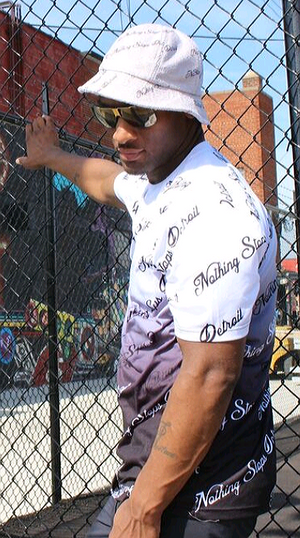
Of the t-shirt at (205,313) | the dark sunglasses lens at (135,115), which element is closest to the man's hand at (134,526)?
the t-shirt at (205,313)

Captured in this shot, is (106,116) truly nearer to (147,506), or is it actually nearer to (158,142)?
(158,142)

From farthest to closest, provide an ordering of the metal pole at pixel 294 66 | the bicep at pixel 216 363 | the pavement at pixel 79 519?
the pavement at pixel 79 519, the metal pole at pixel 294 66, the bicep at pixel 216 363

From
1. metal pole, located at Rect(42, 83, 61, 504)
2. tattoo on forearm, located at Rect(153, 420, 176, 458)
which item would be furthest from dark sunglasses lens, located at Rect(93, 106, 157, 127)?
metal pole, located at Rect(42, 83, 61, 504)

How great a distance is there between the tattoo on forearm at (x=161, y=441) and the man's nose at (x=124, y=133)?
2.47 feet

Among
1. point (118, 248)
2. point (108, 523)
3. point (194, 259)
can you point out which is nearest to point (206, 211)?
point (194, 259)

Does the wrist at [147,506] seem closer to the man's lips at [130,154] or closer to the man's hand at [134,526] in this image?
the man's hand at [134,526]

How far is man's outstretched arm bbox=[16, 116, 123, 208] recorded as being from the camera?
2.79 m

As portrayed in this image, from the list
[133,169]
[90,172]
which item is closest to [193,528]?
[133,169]

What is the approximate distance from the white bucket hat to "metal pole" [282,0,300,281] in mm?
1078

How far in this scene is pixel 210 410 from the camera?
5.72 feet

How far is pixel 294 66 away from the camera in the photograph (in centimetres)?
296

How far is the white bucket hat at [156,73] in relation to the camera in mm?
1908

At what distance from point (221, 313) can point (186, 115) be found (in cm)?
57

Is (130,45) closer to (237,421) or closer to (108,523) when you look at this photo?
(237,421)
